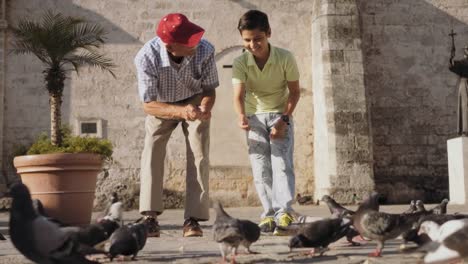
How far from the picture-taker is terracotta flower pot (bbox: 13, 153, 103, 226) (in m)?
6.34

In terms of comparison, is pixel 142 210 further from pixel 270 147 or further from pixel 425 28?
pixel 425 28

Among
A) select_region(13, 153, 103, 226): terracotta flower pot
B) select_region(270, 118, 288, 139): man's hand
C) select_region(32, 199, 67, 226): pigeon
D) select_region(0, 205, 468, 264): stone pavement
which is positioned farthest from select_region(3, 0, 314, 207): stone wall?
select_region(32, 199, 67, 226): pigeon

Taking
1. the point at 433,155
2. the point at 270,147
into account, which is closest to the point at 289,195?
the point at 270,147

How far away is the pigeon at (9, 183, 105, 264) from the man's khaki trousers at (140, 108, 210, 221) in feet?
5.53

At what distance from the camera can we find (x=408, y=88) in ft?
42.6

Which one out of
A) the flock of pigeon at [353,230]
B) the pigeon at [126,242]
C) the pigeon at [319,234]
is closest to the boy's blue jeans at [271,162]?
the flock of pigeon at [353,230]

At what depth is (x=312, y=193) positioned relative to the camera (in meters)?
12.6

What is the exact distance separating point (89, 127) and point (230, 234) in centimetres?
884

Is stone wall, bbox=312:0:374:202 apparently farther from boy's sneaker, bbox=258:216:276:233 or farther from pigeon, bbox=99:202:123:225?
pigeon, bbox=99:202:123:225

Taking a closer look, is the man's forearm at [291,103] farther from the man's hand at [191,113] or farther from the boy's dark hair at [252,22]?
the man's hand at [191,113]

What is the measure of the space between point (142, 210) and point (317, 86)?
733cm

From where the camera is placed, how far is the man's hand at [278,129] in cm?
573

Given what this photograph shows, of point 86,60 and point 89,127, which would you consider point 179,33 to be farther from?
point 89,127

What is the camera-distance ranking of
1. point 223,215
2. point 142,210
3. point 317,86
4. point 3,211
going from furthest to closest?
point 317,86, point 3,211, point 142,210, point 223,215
